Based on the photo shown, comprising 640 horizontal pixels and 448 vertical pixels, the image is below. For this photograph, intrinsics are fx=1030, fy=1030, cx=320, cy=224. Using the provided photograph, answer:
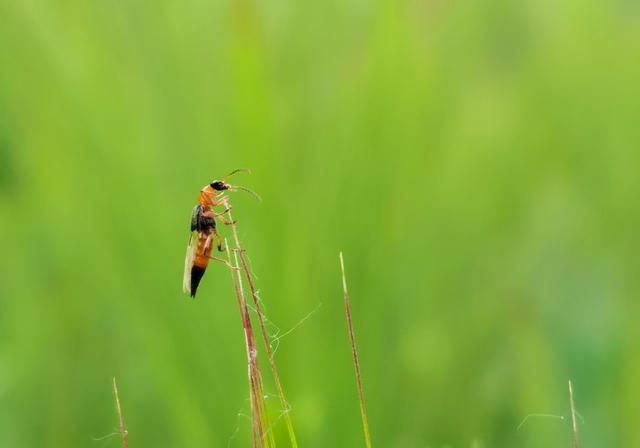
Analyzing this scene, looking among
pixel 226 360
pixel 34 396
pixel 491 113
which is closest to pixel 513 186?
pixel 491 113

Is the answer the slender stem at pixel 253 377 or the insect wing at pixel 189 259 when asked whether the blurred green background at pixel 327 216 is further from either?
the slender stem at pixel 253 377

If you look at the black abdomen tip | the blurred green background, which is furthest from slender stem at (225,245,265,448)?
the blurred green background

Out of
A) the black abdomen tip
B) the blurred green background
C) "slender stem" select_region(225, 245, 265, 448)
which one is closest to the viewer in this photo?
"slender stem" select_region(225, 245, 265, 448)

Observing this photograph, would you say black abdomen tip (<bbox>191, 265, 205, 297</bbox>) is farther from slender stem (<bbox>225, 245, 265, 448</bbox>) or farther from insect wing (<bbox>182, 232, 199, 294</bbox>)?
slender stem (<bbox>225, 245, 265, 448</bbox>)

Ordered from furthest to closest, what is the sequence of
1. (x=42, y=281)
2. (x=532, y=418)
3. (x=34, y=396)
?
1. (x=42, y=281)
2. (x=34, y=396)
3. (x=532, y=418)

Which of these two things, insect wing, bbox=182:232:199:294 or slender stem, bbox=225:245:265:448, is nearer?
slender stem, bbox=225:245:265:448

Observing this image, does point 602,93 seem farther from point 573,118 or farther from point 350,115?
point 350,115
